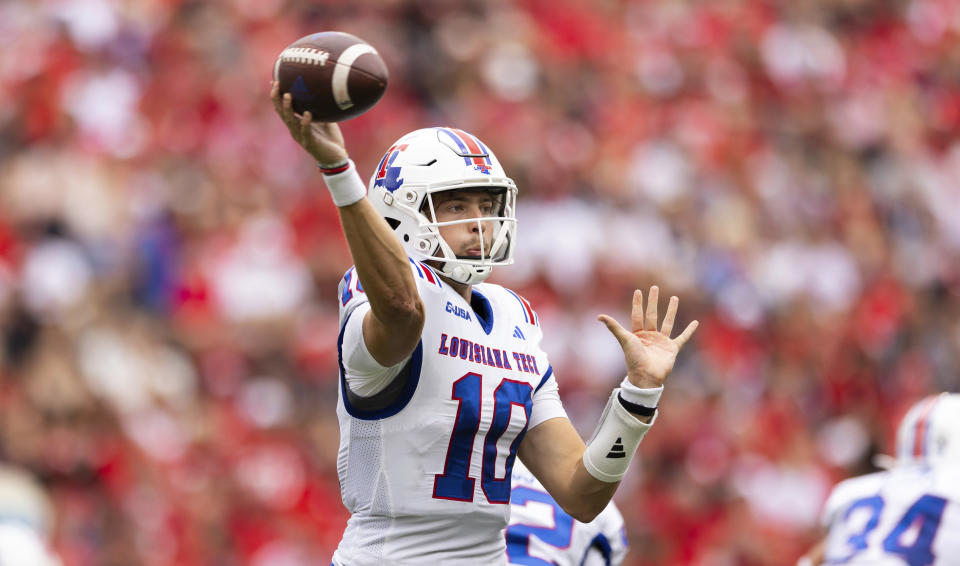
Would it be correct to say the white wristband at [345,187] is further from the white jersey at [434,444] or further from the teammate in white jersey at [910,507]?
the teammate in white jersey at [910,507]

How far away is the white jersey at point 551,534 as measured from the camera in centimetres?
488

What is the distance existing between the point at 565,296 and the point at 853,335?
2673mm

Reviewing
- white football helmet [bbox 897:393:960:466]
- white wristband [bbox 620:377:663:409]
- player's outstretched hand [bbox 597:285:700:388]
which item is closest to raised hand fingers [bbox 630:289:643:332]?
player's outstretched hand [bbox 597:285:700:388]

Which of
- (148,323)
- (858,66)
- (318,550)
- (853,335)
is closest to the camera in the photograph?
(318,550)

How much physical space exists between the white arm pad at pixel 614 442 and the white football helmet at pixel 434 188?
0.53 m

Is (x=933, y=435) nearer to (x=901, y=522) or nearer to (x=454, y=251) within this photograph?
(x=901, y=522)

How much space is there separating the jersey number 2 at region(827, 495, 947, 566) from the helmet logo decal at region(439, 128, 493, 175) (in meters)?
2.40

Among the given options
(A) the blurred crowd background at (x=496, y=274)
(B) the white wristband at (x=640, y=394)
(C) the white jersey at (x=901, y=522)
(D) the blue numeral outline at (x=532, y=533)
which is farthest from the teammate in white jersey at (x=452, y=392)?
(A) the blurred crowd background at (x=496, y=274)

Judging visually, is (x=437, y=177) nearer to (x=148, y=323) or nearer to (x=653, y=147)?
(x=148, y=323)

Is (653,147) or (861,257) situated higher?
(653,147)

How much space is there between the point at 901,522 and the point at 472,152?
2.48m

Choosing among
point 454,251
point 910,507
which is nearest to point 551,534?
point 454,251

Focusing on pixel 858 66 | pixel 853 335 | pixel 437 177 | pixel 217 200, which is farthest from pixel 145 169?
pixel 858 66

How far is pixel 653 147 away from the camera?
1167 centimetres
